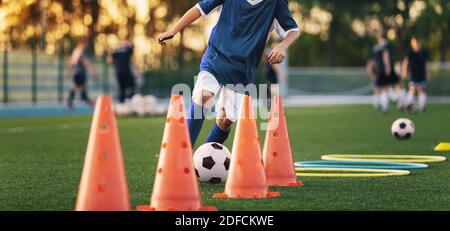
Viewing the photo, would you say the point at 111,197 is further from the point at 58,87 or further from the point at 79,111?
the point at 58,87

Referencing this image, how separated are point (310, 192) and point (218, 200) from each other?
892 mm

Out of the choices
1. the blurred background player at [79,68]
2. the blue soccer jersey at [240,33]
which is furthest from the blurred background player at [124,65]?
the blue soccer jersey at [240,33]

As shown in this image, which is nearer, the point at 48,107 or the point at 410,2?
the point at 48,107

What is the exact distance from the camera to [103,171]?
576cm

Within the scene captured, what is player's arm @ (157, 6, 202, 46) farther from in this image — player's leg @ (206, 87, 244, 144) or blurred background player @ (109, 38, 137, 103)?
blurred background player @ (109, 38, 137, 103)

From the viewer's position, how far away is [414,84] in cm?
2733

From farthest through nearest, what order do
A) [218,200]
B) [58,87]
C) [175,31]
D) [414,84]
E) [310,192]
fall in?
1. [58,87]
2. [414,84]
3. [175,31]
4. [310,192]
5. [218,200]

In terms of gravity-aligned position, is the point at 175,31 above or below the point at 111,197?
above

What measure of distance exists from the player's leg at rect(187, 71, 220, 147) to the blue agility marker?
6.56ft

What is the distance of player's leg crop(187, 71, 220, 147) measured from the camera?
816cm

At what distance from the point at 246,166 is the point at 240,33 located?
1.69 metres

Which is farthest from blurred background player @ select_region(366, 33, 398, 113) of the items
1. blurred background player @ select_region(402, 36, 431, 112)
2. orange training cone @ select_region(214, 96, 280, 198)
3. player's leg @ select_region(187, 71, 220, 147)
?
orange training cone @ select_region(214, 96, 280, 198)

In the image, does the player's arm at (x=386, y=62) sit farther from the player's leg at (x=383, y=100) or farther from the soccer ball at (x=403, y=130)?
the soccer ball at (x=403, y=130)

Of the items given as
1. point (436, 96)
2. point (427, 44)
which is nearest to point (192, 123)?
point (436, 96)
